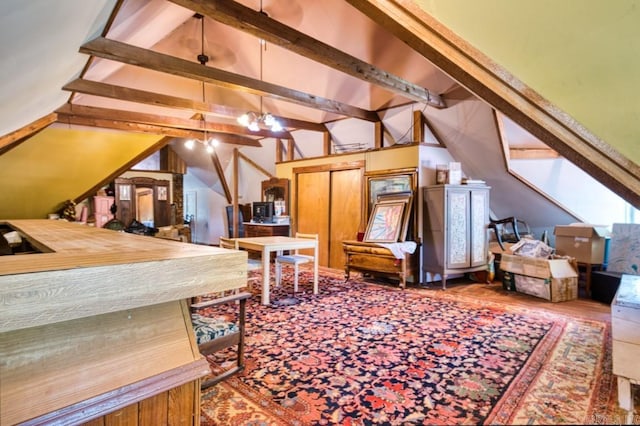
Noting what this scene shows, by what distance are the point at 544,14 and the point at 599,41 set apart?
0.68 ft

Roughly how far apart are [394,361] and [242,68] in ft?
16.8

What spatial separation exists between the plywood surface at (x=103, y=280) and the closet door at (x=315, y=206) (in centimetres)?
490

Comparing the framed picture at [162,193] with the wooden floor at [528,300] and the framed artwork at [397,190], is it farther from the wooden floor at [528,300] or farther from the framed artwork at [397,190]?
the wooden floor at [528,300]

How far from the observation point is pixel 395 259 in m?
4.64

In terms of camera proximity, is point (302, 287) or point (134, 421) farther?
point (302, 287)

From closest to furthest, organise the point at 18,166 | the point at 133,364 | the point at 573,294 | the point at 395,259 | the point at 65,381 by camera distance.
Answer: the point at 65,381
the point at 133,364
the point at 573,294
the point at 395,259
the point at 18,166

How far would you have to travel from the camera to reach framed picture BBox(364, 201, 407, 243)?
4848mm

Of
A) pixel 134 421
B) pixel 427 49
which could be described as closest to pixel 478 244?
pixel 427 49

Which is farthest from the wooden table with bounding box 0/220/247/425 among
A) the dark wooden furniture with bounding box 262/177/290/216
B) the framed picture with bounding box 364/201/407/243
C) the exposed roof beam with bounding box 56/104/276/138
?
the dark wooden furniture with bounding box 262/177/290/216

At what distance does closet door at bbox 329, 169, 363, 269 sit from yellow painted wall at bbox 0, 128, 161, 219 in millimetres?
3878

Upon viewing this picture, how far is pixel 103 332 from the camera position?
1.24 metres

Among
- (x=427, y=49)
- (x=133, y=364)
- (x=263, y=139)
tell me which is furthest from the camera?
(x=263, y=139)

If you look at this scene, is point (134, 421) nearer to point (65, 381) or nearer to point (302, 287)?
point (65, 381)

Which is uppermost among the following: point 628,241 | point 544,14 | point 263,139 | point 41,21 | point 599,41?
point 263,139
